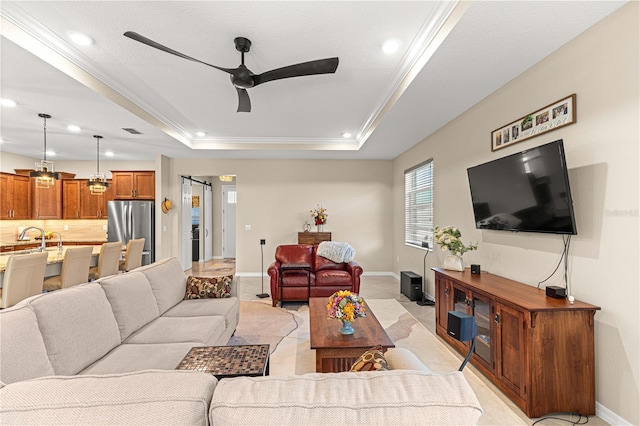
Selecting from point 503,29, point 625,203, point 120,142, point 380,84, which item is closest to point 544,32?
point 503,29

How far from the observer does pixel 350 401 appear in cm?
79

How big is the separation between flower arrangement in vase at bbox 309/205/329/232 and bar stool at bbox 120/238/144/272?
136 inches

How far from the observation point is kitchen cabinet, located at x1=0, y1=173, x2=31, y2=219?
256 inches

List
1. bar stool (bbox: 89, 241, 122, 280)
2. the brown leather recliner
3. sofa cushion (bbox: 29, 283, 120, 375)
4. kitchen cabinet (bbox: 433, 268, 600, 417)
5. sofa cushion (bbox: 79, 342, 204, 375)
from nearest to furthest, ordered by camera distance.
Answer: sofa cushion (bbox: 29, 283, 120, 375) → sofa cushion (bbox: 79, 342, 204, 375) → kitchen cabinet (bbox: 433, 268, 600, 417) → bar stool (bbox: 89, 241, 122, 280) → the brown leather recliner

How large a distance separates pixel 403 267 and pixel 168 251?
17.1ft

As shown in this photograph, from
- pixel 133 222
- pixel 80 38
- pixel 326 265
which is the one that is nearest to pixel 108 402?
pixel 80 38

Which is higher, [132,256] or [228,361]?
[132,256]

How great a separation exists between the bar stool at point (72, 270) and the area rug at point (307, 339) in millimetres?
2200

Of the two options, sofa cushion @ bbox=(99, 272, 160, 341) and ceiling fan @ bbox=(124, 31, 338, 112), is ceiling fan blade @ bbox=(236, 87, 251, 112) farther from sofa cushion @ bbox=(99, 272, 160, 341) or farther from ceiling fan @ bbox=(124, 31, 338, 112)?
sofa cushion @ bbox=(99, 272, 160, 341)

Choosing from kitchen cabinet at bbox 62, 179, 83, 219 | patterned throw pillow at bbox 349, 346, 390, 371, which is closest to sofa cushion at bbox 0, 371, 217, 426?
patterned throw pillow at bbox 349, 346, 390, 371

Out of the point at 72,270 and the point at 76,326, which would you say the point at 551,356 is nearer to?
the point at 76,326

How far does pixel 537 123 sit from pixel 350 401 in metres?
3.04

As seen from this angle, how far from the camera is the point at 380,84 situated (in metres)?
3.74

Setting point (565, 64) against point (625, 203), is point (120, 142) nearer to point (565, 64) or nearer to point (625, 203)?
point (565, 64)
